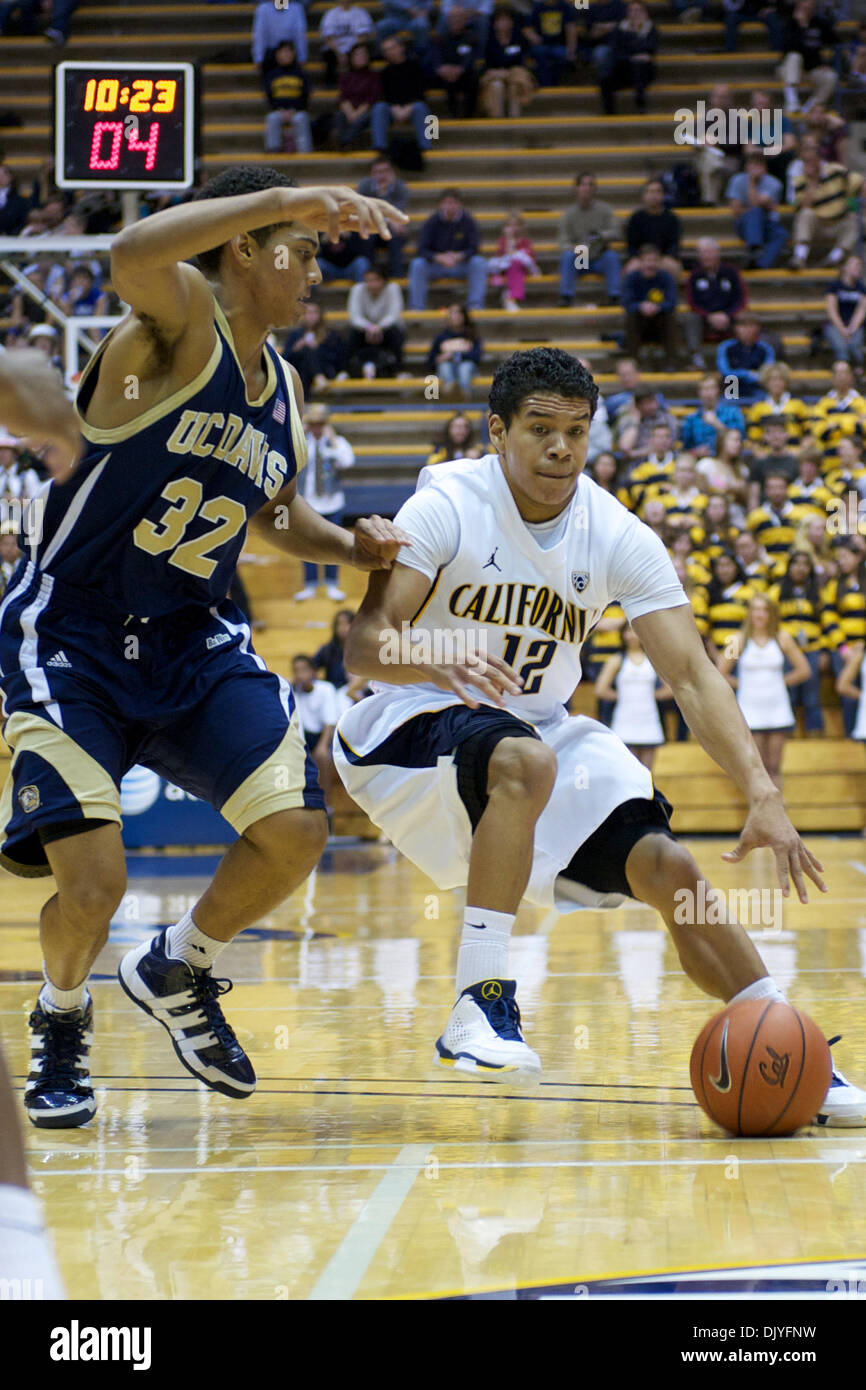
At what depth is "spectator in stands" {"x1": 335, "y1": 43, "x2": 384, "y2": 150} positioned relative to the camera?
19031 millimetres

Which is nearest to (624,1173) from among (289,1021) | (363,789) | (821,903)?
(363,789)

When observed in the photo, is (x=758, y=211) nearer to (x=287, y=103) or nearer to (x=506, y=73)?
(x=506, y=73)

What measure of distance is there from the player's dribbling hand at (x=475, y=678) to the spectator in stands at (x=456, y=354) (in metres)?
12.6

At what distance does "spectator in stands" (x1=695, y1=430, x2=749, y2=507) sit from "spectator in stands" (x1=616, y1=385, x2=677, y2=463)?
50 cm

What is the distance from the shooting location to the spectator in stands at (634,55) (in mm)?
19250

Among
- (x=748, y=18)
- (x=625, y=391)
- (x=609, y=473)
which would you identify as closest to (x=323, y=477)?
(x=609, y=473)

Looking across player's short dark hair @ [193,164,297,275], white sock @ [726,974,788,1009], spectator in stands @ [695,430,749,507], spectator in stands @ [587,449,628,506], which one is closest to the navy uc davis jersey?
player's short dark hair @ [193,164,297,275]

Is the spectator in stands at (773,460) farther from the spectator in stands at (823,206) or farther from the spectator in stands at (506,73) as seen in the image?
the spectator in stands at (506,73)

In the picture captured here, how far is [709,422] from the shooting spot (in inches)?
577

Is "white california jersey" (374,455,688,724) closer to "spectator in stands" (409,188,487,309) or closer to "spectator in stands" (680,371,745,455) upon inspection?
"spectator in stands" (680,371,745,455)

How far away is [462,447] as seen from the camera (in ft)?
46.9

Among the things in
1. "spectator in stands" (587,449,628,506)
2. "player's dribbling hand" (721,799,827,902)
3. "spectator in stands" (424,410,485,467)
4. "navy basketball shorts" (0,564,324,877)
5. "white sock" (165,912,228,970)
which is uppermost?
"spectator in stands" (424,410,485,467)

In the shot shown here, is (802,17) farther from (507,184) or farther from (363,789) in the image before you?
(363,789)
